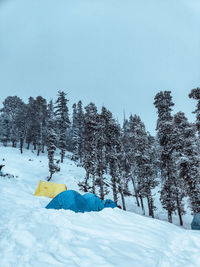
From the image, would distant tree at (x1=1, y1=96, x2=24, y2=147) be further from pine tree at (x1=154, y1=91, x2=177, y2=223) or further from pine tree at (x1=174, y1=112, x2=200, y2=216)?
pine tree at (x1=174, y1=112, x2=200, y2=216)

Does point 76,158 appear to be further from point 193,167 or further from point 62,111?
point 193,167

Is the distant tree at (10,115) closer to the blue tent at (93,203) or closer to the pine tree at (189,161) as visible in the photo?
the blue tent at (93,203)

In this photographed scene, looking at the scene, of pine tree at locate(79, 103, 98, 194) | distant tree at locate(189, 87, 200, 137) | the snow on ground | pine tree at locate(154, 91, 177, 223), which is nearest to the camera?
the snow on ground

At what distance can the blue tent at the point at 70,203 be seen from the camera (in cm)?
773

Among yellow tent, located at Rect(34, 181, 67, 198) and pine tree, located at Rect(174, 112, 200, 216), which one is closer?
yellow tent, located at Rect(34, 181, 67, 198)

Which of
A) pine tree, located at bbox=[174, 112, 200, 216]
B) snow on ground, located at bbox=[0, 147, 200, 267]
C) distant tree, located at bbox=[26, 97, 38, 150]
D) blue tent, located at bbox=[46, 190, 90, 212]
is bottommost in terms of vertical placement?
snow on ground, located at bbox=[0, 147, 200, 267]

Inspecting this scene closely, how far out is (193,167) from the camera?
43.2 feet

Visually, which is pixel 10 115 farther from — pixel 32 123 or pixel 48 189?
pixel 48 189

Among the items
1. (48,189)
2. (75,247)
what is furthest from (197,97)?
(48,189)

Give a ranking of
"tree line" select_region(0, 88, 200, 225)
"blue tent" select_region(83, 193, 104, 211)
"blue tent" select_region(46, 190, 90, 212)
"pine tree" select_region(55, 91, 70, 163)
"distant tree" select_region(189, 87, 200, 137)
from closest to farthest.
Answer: "blue tent" select_region(46, 190, 90, 212) < "blue tent" select_region(83, 193, 104, 211) < "distant tree" select_region(189, 87, 200, 137) < "tree line" select_region(0, 88, 200, 225) < "pine tree" select_region(55, 91, 70, 163)

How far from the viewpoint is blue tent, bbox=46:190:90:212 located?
25.4ft

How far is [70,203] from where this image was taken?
7770 millimetres

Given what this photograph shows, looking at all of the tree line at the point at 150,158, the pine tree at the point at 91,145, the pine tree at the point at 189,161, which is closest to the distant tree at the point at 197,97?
the tree line at the point at 150,158

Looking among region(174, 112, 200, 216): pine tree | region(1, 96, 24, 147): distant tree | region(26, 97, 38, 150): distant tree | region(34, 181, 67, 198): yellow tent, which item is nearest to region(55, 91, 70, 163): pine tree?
region(26, 97, 38, 150): distant tree
